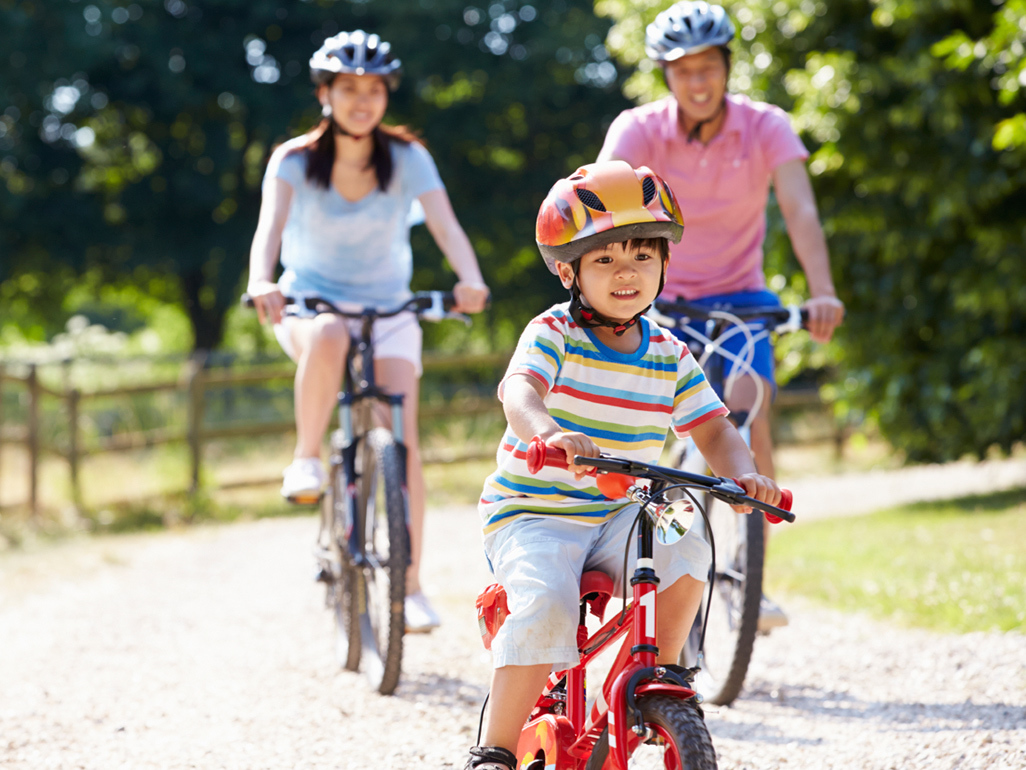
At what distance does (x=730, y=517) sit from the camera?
4008 millimetres

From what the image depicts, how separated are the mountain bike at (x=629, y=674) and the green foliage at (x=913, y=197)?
5496 mm

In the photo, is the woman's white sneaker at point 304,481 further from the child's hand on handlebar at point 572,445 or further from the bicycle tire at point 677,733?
the child's hand on handlebar at point 572,445

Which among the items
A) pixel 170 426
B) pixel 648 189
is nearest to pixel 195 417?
pixel 170 426

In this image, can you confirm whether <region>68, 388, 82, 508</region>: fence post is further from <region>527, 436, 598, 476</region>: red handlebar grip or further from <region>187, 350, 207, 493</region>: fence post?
<region>527, 436, 598, 476</region>: red handlebar grip

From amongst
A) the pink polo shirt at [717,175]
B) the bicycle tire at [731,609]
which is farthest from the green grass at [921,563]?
the pink polo shirt at [717,175]

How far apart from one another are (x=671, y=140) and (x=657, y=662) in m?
2.21

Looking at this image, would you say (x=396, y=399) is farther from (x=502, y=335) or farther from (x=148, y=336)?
(x=148, y=336)

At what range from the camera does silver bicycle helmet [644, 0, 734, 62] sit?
3.97m

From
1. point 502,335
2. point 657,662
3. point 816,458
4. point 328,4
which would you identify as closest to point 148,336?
point 502,335

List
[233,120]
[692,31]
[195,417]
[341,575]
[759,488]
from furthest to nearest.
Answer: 1. [233,120]
2. [195,417]
3. [341,575]
4. [692,31]
5. [759,488]

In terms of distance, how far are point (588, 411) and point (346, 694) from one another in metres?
1.93

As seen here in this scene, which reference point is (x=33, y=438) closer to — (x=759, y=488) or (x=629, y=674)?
(x=629, y=674)

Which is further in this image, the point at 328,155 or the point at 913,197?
the point at 913,197

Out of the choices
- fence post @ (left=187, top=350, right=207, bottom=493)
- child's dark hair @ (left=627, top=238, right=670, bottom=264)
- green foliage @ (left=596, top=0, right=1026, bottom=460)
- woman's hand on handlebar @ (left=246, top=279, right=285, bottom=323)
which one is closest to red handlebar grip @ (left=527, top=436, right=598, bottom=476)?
child's dark hair @ (left=627, top=238, right=670, bottom=264)
